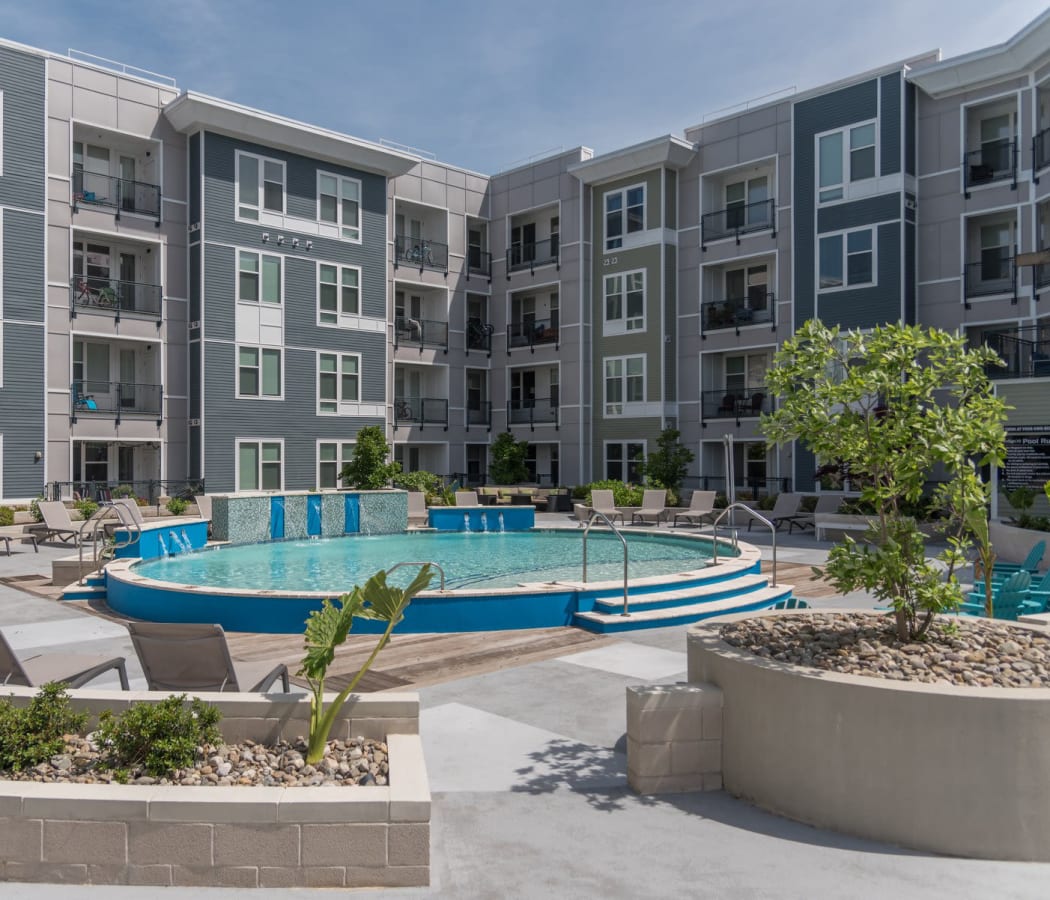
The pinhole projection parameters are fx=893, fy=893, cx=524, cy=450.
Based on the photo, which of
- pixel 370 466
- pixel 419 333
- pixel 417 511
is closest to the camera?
pixel 417 511

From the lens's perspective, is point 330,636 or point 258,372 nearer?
point 330,636

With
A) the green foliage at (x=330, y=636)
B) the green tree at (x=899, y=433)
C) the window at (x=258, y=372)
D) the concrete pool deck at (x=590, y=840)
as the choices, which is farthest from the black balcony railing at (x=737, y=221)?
the green foliage at (x=330, y=636)

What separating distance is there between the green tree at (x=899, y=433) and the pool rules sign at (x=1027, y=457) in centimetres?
1594

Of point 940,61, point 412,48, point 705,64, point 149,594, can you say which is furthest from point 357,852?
point 940,61

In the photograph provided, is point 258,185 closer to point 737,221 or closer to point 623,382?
point 623,382

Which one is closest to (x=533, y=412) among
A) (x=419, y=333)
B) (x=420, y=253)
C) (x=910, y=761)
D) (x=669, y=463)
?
(x=419, y=333)

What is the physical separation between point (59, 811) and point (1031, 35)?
2801 cm

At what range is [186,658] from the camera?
625 cm

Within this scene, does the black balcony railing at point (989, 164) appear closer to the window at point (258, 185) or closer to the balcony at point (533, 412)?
the balcony at point (533, 412)

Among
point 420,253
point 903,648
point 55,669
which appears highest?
point 420,253

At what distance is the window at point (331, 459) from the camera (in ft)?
103

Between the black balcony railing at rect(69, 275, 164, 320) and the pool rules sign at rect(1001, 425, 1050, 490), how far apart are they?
79.9 feet

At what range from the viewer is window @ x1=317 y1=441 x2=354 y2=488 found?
31484mm

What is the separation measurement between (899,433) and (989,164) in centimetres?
2416
